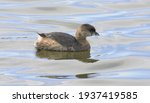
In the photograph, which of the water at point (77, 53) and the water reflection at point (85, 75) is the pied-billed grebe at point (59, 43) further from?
the water reflection at point (85, 75)

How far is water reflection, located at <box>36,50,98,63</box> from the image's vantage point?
668 inches

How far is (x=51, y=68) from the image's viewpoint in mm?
15836

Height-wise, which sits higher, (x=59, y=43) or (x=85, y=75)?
(x=59, y=43)

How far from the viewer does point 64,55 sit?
1723cm

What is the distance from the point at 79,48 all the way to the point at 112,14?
4.35 metres

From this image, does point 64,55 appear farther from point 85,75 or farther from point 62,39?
point 85,75

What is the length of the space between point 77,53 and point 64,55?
446mm

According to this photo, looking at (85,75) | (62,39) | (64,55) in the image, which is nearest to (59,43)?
(62,39)

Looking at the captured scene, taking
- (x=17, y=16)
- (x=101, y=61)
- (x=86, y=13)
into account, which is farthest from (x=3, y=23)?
(x=101, y=61)

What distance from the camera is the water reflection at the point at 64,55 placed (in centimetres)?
1697

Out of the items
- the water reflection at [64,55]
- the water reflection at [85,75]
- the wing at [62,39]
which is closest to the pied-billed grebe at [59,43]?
the wing at [62,39]

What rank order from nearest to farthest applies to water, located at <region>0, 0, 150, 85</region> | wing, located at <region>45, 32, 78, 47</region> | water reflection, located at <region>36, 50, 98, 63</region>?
1. water, located at <region>0, 0, 150, 85</region>
2. water reflection, located at <region>36, 50, 98, 63</region>
3. wing, located at <region>45, 32, 78, 47</region>

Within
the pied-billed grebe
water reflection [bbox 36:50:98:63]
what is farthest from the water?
the pied-billed grebe

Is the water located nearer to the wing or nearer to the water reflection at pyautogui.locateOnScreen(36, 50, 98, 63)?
the water reflection at pyautogui.locateOnScreen(36, 50, 98, 63)
